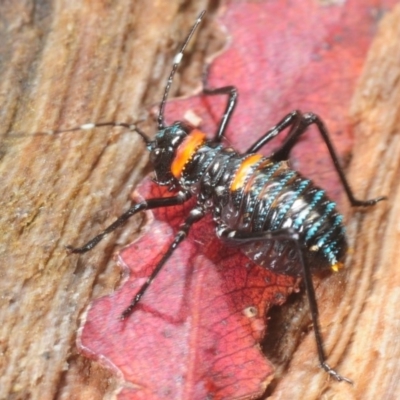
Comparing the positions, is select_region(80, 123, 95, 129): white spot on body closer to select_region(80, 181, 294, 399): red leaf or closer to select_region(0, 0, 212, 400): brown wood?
select_region(0, 0, 212, 400): brown wood

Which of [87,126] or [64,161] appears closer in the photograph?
[64,161]

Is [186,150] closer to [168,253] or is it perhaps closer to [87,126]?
[87,126]

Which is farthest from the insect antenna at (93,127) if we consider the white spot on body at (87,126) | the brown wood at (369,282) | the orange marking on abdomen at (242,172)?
the brown wood at (369,282)

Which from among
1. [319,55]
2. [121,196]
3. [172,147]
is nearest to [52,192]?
[121,196]

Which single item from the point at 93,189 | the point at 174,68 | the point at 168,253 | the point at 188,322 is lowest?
the point at 188,322

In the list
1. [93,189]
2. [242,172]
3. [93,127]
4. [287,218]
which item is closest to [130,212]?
[93,189]

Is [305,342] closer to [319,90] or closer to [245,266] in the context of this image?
[245,266]

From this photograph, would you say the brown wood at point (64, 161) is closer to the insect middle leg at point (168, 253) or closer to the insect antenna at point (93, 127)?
the insect antenna at point (93, 127)
